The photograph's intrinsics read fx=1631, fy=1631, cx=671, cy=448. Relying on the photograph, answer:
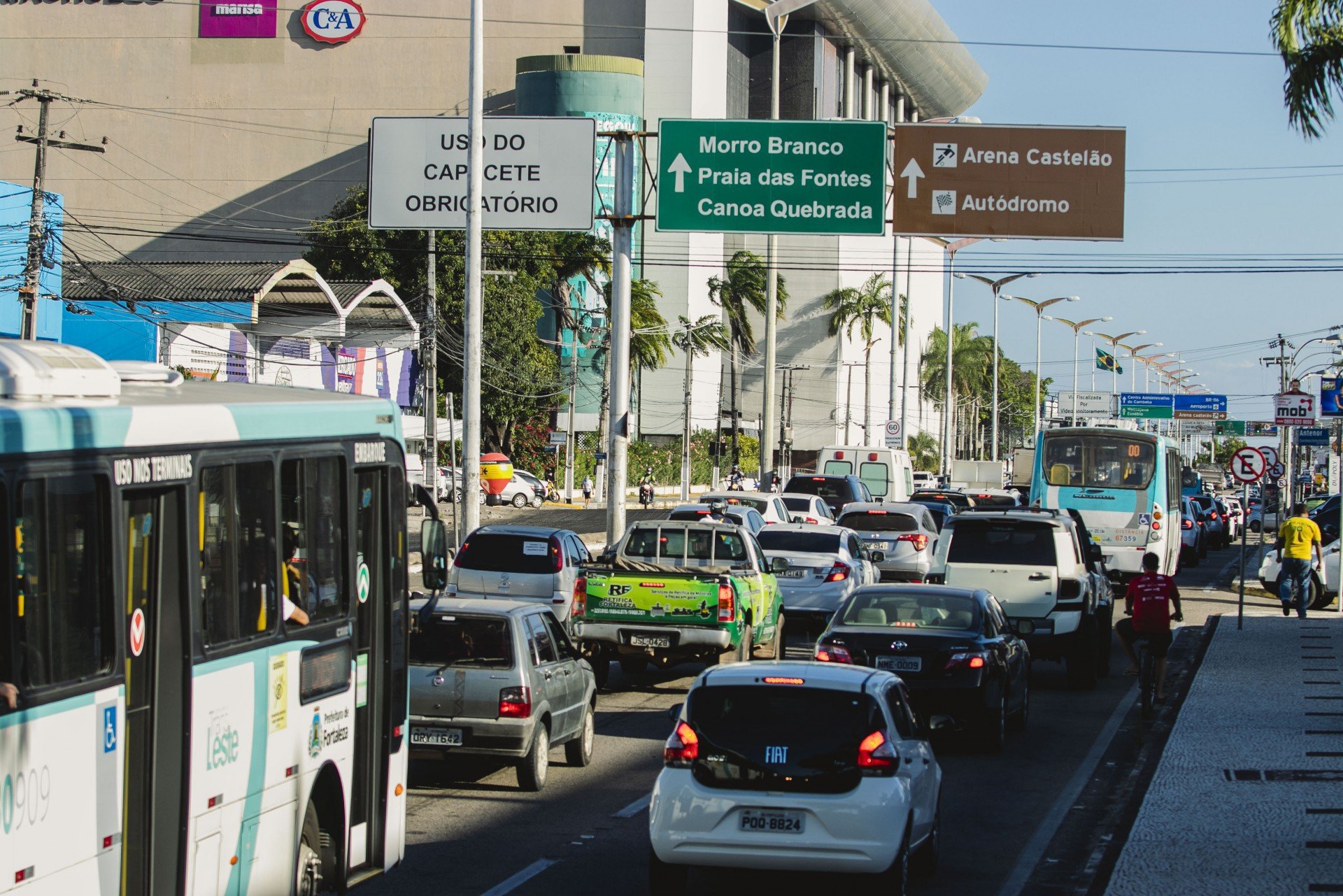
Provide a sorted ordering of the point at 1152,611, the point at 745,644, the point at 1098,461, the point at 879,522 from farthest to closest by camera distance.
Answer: the point at 1098,461 < the point at 879,522 < the point at 745,644 < the point at 1152,611

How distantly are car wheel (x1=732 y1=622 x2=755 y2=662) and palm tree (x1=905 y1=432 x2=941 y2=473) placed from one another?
9906 cm

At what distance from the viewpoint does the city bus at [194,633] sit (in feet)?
20.1

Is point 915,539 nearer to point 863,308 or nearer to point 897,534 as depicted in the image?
point 897,534

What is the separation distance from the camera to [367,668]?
30.5ft

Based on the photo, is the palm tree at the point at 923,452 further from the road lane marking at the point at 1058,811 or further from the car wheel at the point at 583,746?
the car wheel at the point at 583,746

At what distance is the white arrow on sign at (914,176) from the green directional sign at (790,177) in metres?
0.43

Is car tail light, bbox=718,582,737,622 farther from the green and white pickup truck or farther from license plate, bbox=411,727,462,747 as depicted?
license plate, bbox=411,727,462,747

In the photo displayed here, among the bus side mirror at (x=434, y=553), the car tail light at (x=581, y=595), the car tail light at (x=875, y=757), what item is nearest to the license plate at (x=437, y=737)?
the bus side mirror at (x=434, y=553)

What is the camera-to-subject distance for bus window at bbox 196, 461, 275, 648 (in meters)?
7.41

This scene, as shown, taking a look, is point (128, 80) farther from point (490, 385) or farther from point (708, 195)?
point (708, 195)

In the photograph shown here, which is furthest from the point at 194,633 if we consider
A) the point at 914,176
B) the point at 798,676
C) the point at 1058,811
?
the point at 914,176

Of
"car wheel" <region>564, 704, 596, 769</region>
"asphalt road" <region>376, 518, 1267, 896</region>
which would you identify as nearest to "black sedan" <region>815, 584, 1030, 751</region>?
"asphalt road" <region>376, 518, 1267, 896</region>

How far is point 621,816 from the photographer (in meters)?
12.6

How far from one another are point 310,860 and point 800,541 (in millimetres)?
17596
